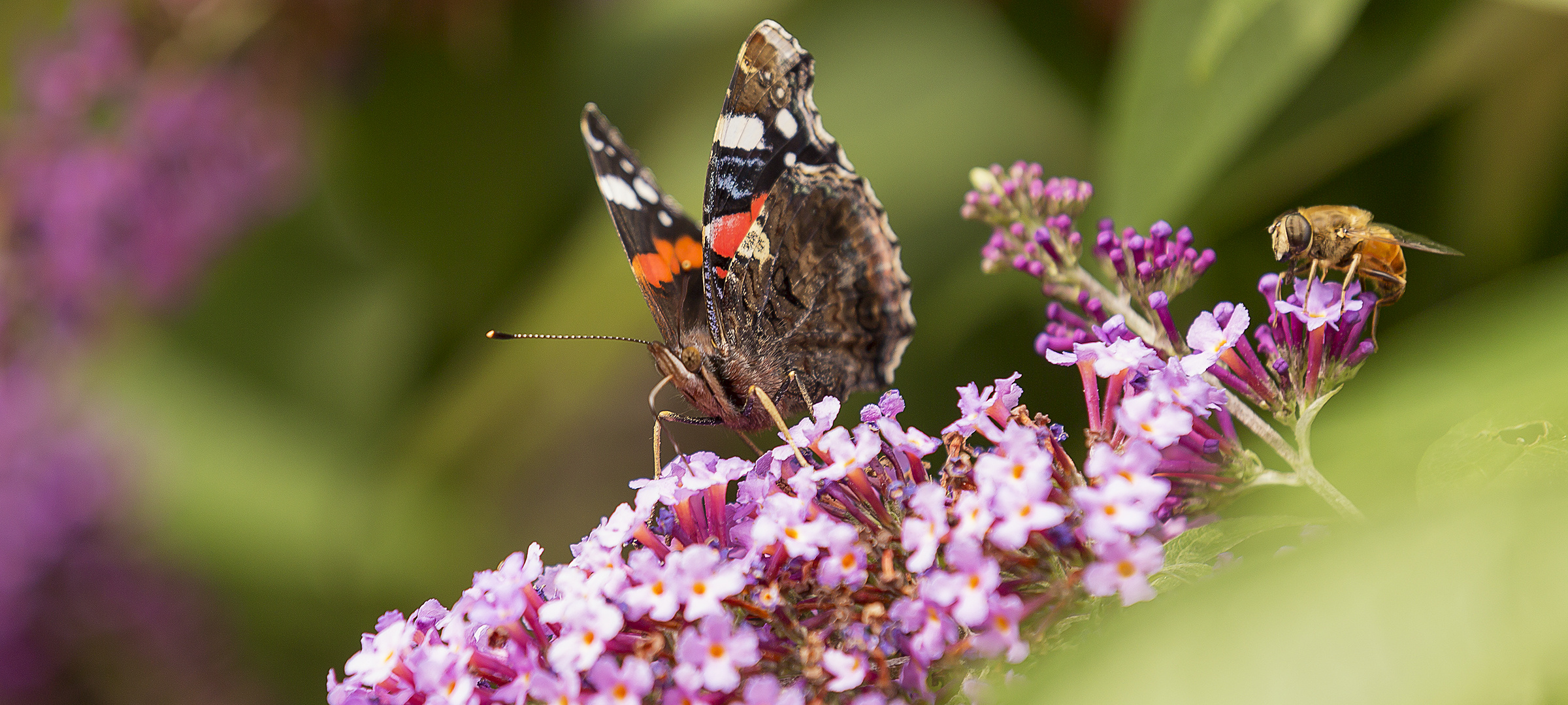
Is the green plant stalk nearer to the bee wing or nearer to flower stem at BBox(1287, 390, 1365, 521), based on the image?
flower stem at BBox(1287, 390, 1365, 521)

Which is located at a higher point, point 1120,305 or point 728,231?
point 728,231

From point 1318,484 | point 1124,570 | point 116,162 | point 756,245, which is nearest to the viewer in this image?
point 1124,570

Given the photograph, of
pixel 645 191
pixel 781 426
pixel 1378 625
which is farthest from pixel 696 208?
pixel 1378 625

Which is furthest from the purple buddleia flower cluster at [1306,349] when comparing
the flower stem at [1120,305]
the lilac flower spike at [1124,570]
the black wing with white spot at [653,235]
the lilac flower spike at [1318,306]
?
the black wing with white spot at [653,235]

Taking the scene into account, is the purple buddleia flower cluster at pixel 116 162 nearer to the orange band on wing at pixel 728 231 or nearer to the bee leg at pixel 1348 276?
the orange band on wing at pixel 728 231

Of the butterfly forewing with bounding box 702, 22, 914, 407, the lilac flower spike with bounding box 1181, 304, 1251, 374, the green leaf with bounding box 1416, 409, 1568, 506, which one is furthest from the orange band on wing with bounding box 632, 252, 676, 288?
the green leaf with bounding box 1416, 409, 1568, 506

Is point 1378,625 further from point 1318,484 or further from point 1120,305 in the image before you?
point 1120,305

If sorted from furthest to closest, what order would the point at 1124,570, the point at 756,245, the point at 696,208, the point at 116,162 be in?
the point at 116,162, the point at 696,208, the point at 756,245, the point at 1124,570
